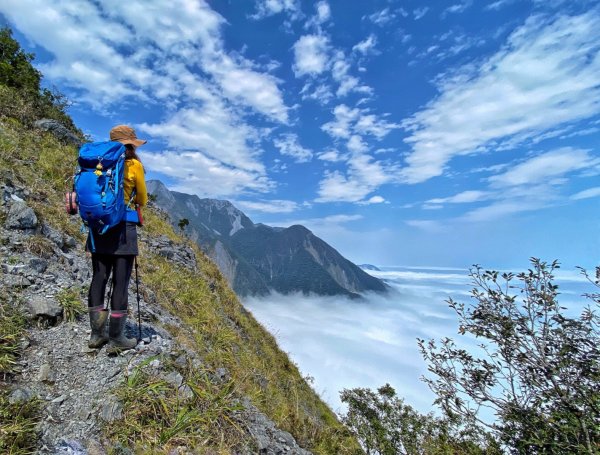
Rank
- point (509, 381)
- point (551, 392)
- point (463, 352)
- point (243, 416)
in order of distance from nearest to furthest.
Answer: point (243, 416), point (551, 392), point (509, 381), point (463, 352)

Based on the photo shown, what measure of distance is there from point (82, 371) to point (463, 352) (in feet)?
31.6

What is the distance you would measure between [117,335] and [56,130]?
1494cm

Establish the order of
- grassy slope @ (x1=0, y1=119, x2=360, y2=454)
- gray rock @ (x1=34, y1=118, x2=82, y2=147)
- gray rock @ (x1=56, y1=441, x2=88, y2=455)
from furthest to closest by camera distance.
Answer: gray rock @ (x1=34, y1=118, x2=82, y2=147) < grassy slope @ (x1=0, y1=119, x2=360, y2=454) < gray rock @ (x1=56, y1=441, x2=88, y2=455)

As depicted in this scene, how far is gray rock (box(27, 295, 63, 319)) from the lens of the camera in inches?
183

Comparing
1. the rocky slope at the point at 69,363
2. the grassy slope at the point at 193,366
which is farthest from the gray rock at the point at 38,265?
the grassy slope at the point at 193,366

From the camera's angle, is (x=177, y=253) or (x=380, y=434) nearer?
(x=177, y=253)

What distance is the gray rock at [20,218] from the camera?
635 cm

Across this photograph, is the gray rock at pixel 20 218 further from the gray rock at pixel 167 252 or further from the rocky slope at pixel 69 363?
the gray rock at pixel 167 252

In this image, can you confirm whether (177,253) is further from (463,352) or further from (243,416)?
(463,352)

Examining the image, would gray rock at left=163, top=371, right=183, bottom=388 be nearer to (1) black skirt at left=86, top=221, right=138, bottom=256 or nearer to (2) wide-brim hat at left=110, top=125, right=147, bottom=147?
(1) black skirt at left=86, top=221, right=138, bottom=256

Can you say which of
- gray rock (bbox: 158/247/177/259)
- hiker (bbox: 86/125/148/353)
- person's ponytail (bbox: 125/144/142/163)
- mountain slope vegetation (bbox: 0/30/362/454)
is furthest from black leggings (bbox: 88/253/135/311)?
gray rock (bbox: 158/247/177/259)

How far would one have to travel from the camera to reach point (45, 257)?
6105 millimetres

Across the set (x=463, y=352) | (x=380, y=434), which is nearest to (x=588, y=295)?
(x=463, y=352)

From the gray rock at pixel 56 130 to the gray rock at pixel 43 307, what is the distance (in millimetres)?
12934
